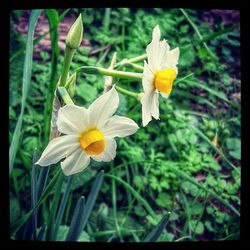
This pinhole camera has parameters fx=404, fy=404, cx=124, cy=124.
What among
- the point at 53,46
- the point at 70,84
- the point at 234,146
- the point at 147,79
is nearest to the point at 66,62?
the point at 70,84

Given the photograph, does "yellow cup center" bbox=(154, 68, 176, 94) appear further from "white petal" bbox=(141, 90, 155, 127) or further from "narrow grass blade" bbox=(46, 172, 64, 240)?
"narrow grass blade" bbox=(46, 172, 64, 240)

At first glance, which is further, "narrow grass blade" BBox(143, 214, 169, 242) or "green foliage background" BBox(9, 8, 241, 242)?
"green foliage background" BBox(9, 8, 241, 242)

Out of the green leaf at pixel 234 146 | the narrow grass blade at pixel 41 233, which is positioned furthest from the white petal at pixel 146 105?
the green leaf at pixel 234 146

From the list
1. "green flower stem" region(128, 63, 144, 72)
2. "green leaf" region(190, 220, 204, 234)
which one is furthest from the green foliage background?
"green flower stem" region(128, 63, 144, 72)

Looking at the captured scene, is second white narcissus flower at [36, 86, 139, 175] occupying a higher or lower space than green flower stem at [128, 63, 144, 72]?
lower

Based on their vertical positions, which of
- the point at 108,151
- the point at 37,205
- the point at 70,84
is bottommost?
the point at 37,205

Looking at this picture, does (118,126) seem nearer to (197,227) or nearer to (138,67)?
(138,67)
